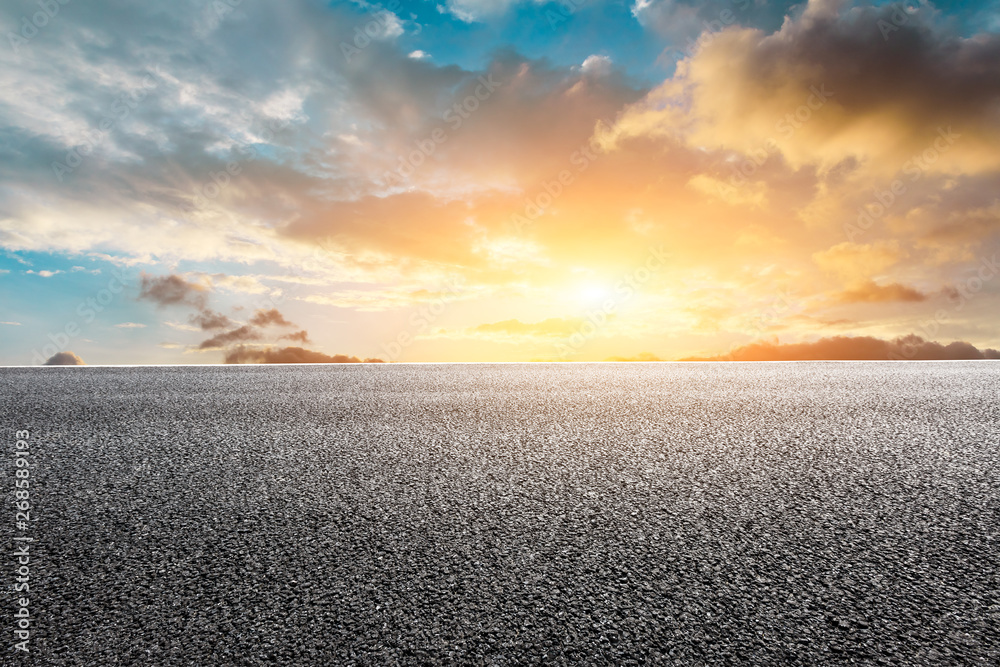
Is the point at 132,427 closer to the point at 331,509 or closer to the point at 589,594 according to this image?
the point at 331,509

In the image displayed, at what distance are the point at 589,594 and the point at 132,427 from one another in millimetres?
3836

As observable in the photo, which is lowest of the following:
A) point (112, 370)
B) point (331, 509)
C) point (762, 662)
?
point (762, 662)

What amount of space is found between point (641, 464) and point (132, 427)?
12.1 ft

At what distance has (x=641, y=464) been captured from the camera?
2756 mm

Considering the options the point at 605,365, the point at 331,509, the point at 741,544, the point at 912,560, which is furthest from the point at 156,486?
the point at 605,365

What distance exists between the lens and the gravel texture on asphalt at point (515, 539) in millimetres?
1335

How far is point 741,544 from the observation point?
182 cm

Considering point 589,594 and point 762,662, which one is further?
point 589,594

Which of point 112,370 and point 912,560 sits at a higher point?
point 112,370

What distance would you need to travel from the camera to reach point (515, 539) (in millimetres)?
1844

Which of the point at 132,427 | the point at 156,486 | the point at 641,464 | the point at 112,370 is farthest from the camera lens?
the point at 112,370

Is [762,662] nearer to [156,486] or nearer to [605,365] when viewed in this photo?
[156,486]

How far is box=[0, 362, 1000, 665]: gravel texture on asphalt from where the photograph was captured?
1335 millimetres

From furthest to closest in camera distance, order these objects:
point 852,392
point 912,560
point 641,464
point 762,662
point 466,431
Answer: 1. point 852,392
2. point 466,431
3. point 641,464
4. point 912,560
5. point 762,662
